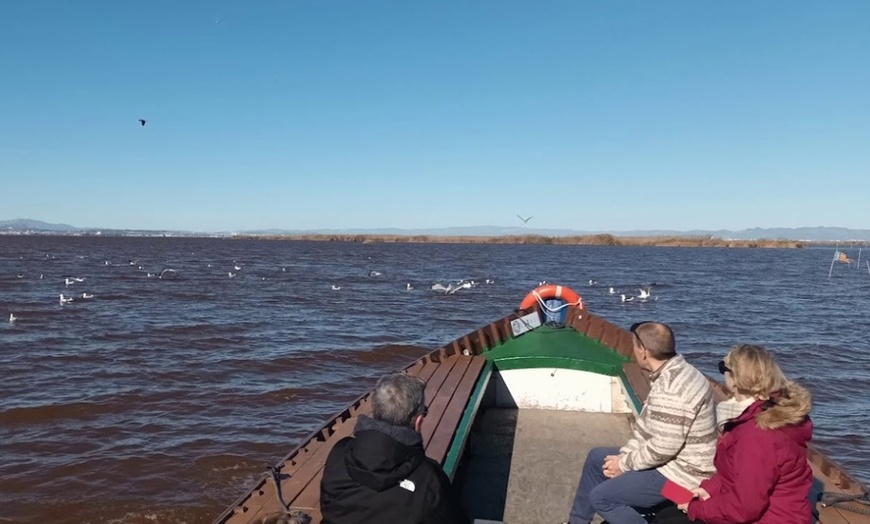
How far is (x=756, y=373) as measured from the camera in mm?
3270

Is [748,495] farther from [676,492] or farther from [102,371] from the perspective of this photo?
[102,371]

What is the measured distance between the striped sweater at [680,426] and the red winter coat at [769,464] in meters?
0.37

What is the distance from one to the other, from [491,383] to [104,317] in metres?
20.1

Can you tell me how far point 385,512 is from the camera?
2.97 m

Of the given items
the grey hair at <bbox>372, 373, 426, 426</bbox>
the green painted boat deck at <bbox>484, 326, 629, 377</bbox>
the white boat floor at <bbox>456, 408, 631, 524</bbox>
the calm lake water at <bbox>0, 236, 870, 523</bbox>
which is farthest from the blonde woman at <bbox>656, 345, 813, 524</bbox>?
the calm lake water at <bbox>0, 236, 870, 523</bbox>

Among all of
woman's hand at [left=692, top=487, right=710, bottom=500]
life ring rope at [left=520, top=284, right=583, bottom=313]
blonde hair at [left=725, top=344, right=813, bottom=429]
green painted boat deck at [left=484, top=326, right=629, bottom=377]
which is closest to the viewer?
blonde hair at [left=725, top=344, right=813, bottom=429]

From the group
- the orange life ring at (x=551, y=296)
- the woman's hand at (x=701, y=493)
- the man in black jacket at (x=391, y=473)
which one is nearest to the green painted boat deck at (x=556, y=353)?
the orange life ring at (x=551, y=296)

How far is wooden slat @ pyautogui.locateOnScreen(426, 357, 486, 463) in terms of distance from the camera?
505 centimetres

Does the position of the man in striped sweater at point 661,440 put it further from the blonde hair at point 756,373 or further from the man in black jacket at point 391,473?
the man in black jacket at point 391,473

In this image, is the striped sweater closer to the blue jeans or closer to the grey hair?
the blue jeans

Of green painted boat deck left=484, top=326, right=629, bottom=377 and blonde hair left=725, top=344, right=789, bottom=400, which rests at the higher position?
blonde hair left=725, top=344, right=789, bottom=400

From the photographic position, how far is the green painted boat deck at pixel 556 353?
8109 millimetres

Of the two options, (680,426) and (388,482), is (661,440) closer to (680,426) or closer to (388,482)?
(680,426)

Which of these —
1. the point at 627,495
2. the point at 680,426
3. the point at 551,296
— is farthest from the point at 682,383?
the point at 551,296
